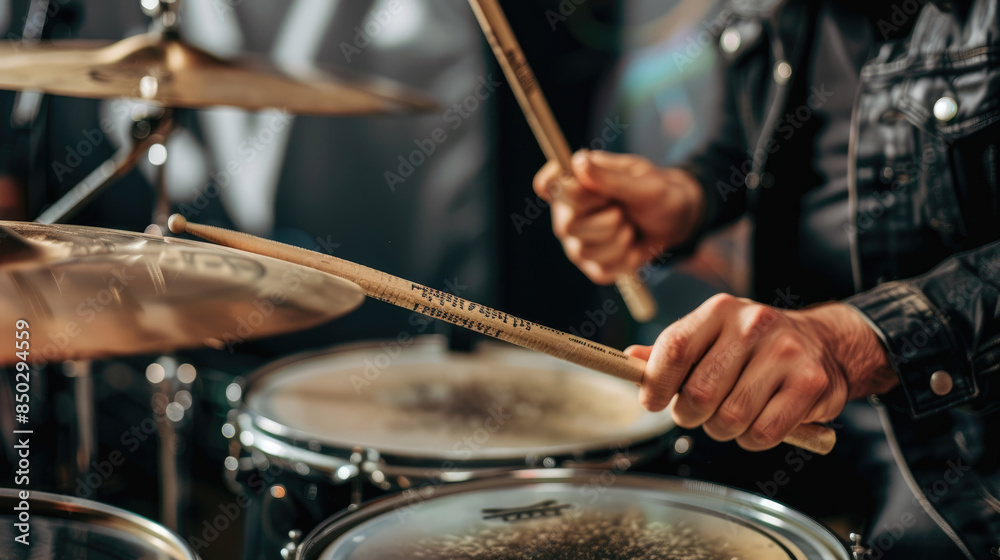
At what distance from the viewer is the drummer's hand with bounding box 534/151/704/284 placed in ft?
3.63

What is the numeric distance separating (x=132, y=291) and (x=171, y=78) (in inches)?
20.9

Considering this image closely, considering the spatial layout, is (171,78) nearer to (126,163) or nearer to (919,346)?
(126,163)

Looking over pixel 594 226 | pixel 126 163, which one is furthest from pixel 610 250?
pixel 126 163

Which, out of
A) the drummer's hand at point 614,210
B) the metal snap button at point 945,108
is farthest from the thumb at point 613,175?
the metal snap button at point 945,108

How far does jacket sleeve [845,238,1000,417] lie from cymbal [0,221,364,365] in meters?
0.51

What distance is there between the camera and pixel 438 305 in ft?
1.69

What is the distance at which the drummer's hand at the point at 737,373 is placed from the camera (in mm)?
581

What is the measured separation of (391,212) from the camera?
81.7 inches

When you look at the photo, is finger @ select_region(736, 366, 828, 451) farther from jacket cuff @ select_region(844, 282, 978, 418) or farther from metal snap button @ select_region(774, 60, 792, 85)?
metal snap button @ select_region(774, 60, 792, 85)
